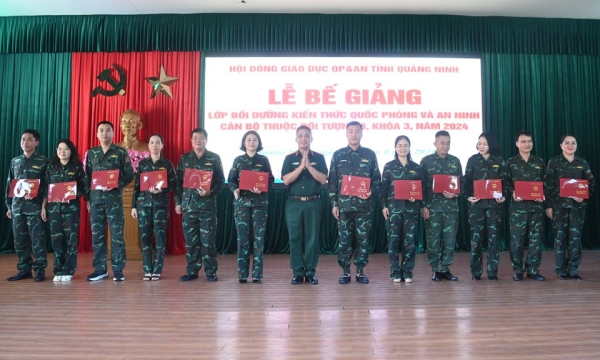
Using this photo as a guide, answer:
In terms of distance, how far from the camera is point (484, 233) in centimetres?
387

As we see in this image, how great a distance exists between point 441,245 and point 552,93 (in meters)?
4.10

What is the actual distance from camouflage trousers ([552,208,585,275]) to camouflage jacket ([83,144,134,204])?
3849mm

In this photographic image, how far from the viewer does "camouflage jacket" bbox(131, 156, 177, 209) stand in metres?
3.92

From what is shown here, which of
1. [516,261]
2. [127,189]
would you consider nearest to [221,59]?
[127,189]

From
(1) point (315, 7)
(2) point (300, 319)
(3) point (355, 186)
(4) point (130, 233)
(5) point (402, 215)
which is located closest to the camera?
(2) point (300, 319)

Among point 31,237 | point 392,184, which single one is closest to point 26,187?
point 31,237

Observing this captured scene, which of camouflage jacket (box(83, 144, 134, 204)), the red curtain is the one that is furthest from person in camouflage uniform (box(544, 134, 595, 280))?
the red curtain

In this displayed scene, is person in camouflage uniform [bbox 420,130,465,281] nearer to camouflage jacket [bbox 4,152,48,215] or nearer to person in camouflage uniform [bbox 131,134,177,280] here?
person in camouflage uniform [bbox 131,134,177,280]

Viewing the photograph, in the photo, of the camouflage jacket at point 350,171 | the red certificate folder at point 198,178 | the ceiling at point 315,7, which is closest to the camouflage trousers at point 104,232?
the red certificate folder at point 198,178

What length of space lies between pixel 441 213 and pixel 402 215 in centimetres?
36

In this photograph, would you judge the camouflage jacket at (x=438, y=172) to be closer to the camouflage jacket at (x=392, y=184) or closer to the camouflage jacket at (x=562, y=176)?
the camouflage jacket at (x=392, y=184)

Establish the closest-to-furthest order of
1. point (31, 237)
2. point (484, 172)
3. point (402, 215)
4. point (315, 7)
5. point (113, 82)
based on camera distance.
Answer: point (402, 215) < point (484, 172) < point (31, 237) < point (315, 7) < point (113, 82)

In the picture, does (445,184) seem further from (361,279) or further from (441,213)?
(361,279)

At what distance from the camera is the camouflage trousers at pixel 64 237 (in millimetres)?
3895
